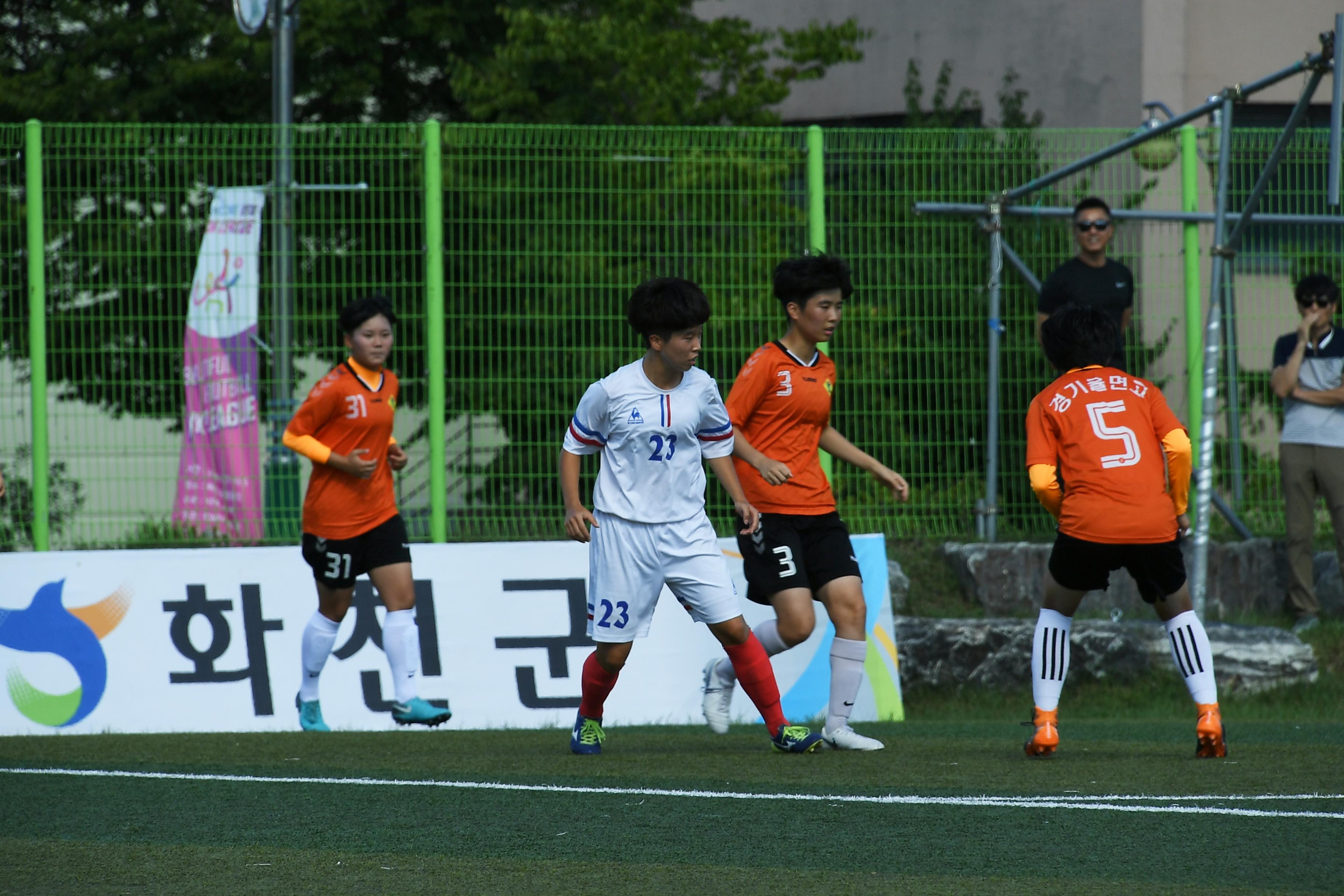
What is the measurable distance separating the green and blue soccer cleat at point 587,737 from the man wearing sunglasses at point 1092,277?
143 inches

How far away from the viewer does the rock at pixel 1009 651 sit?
9.02m

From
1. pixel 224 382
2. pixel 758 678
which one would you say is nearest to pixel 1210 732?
pixel 758 678

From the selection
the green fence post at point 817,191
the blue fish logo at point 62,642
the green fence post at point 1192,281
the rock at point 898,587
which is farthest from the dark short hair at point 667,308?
the green fence post at point 1192,281

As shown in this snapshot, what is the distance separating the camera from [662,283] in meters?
6.18

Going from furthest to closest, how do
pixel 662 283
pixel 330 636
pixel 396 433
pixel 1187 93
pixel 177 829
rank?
pixel 1187 93 → pixel 396 433 → pixel 330 636 → pixel 662 283 → pixel 177 829

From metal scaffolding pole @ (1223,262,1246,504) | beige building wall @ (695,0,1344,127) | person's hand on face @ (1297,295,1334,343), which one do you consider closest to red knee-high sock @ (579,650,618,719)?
metal scaffolding pole @ (1223,262,1246,504)

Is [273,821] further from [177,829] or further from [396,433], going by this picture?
[396,433]

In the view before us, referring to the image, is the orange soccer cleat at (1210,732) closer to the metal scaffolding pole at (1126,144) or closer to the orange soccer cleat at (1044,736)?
the orange soccer cleat at (1044,736)

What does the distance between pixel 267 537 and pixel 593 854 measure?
5309mm

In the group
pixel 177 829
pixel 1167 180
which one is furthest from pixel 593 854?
pixel 1167 180

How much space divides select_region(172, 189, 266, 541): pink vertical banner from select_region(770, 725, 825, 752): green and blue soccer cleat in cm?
388

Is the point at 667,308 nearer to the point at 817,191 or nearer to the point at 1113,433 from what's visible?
the point at 1113,433

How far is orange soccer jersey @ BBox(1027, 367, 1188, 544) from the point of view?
602cm

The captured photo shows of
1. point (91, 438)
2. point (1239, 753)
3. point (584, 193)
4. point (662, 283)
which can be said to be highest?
point (584, 193)
